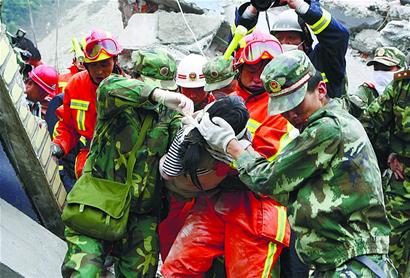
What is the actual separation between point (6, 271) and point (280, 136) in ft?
6.40

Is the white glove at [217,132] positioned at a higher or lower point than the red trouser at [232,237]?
higher

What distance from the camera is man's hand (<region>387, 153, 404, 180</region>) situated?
5.35 meters

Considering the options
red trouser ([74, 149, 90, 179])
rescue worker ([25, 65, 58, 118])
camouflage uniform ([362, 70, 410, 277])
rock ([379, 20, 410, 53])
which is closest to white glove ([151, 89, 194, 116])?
red trouser ([74, 149, 90, 179])

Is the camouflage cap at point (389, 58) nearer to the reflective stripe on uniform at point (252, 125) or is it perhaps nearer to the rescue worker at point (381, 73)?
the rescue worker at point (381, 73)

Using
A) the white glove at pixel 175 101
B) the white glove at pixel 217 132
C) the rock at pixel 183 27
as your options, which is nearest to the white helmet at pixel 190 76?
the white glove at pixel 175 101

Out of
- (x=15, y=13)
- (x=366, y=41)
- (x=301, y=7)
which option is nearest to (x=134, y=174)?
(x=301, y=7)

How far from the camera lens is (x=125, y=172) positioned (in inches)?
175

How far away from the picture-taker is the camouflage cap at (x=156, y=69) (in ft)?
14.5

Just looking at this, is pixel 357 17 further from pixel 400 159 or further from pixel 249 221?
pixel 249 221

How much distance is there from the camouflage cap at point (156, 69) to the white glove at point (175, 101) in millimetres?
272

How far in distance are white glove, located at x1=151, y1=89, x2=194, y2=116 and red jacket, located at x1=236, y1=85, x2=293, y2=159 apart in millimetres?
466

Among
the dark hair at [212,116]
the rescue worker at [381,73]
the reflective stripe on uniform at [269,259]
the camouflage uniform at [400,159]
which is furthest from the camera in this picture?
the rescue worker at [381,73]

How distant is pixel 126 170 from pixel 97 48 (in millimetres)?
1110

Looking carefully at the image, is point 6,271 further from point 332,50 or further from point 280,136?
point 332,50
